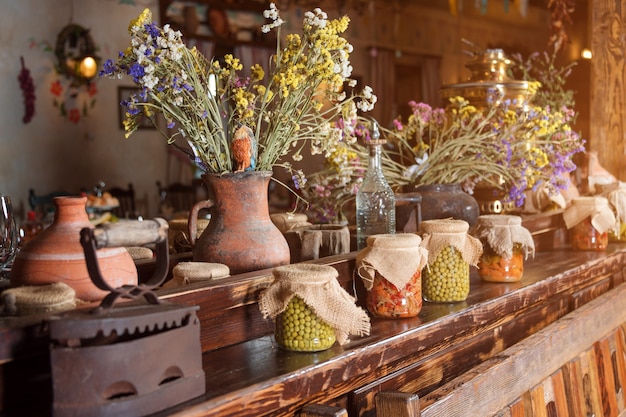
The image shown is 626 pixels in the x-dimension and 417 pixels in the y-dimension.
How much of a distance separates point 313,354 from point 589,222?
5.73 feet

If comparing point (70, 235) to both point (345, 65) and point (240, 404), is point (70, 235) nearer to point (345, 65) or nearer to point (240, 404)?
point (240, 404)

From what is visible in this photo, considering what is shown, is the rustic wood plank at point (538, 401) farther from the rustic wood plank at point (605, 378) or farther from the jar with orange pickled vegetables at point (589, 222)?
the jar with orange pickled vegetables at point (589, 222)

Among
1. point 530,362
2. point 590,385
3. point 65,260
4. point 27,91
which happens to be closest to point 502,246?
point 530,362

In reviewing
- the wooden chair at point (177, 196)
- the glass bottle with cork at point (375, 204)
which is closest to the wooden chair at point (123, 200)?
the wooden chair at point (177, 196)

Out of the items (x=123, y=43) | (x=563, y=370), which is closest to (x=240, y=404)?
(x=563, y=370)

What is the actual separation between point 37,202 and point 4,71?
4.23 feet

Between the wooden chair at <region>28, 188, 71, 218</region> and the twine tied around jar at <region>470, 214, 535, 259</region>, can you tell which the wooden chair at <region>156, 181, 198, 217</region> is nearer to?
the wooden chair at <region>28, 188, 71, 218</region>

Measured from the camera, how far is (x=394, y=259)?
1.64m

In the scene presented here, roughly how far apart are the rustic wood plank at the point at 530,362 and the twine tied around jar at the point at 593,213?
0.36 m

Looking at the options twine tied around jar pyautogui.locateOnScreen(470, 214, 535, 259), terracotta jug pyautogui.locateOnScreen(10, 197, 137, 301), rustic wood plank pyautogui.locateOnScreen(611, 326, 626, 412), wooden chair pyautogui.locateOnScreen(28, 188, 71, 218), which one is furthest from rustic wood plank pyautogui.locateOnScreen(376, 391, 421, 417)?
wooden chair pyautogui.locateOnScreen(28, 188, 71, 218)

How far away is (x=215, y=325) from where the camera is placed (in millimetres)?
1448

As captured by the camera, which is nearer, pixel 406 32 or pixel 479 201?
pixel 479 201

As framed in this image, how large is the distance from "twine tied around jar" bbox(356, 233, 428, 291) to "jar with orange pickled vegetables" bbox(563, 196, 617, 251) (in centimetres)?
134

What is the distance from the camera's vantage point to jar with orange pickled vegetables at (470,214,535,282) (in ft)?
6.77
